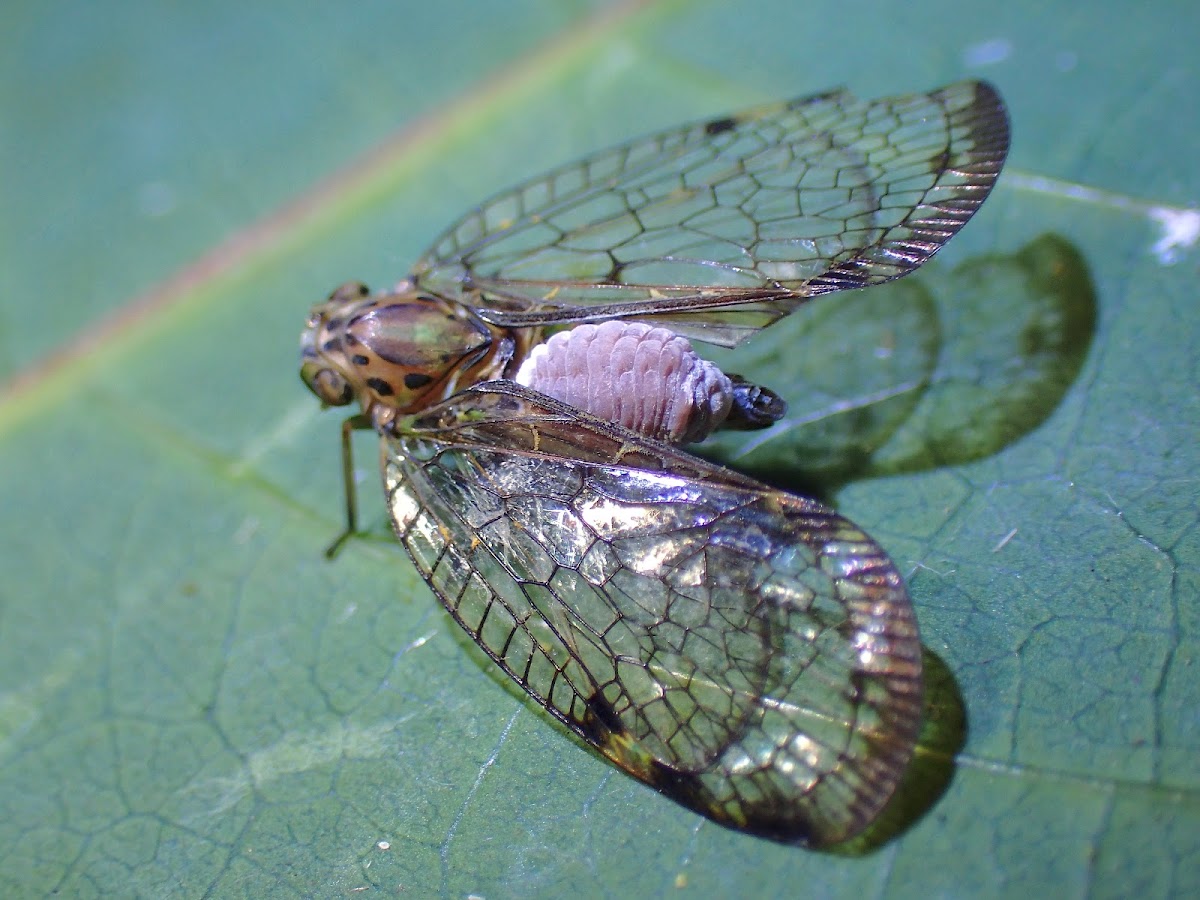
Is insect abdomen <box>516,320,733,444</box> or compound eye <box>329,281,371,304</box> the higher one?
compound eye <box>329,281,371,304</box>

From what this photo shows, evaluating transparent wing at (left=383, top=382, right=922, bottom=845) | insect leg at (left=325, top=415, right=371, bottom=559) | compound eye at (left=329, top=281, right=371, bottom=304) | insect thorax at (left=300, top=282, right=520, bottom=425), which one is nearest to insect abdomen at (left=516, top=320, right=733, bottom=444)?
transparent wing at (left=383, top=382, right=922, bottom=845)

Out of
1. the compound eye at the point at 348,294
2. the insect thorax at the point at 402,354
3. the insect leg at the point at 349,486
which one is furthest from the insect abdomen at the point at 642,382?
the compound eye at the point at 348,294

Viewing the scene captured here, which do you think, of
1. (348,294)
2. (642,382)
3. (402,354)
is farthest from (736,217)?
(348,294)

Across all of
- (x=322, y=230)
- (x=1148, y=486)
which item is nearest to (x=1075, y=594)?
(x=1148, y=486)

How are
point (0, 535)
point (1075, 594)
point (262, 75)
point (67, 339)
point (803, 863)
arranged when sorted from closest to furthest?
point (803, 863), point (1075, 594), point (0, 535), point (67, 339), point (262, 75)

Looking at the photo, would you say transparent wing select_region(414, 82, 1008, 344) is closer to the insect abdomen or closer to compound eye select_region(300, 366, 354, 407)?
the insect abdomen

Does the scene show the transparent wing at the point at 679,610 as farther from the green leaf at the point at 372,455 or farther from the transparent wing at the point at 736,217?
the transparent wing at the point at 736,217

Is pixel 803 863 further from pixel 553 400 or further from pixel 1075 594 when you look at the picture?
pixel 553 400
